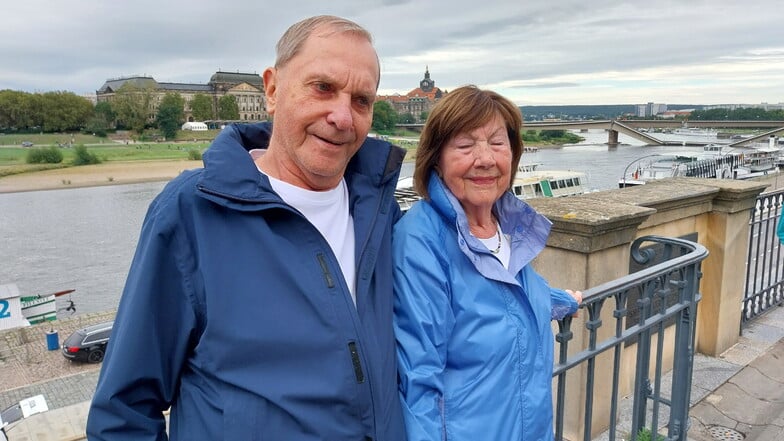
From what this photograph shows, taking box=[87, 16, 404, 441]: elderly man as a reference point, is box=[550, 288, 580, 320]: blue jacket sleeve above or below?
below

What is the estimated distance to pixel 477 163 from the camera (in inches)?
67.0

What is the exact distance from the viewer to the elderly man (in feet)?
3.83

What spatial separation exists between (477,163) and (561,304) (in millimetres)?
536

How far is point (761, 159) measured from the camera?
38719 mm

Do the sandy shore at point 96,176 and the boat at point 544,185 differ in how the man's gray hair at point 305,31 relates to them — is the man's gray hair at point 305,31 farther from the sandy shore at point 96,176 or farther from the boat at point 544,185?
the sandy shore at point 96,176

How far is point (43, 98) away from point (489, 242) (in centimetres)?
9955

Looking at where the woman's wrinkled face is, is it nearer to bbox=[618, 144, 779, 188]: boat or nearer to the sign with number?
the sign with number

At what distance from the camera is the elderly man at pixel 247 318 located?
1168mm

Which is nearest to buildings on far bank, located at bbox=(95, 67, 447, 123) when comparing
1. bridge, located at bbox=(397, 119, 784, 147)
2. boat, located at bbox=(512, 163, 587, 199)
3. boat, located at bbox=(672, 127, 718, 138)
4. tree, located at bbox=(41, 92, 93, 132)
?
tree, located at bbox=(41, 92, 93, 132)

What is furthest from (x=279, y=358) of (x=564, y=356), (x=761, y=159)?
(x=761, y=159)

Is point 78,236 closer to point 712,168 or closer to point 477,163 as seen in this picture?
point 712,168

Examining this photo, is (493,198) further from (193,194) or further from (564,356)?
(193,194)

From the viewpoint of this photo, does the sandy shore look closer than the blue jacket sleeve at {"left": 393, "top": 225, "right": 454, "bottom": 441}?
No

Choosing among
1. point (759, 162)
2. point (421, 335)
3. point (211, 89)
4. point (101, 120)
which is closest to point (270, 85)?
point (421, 335)
